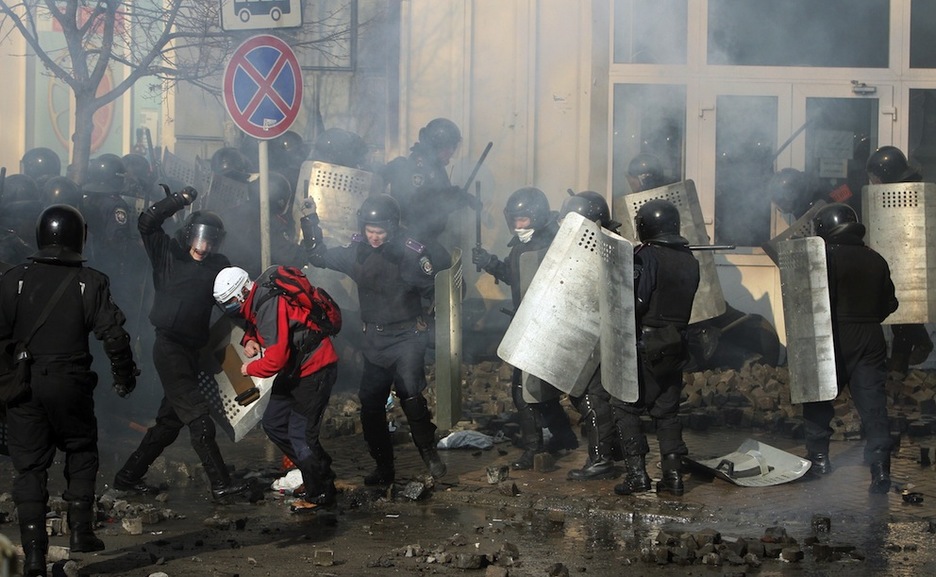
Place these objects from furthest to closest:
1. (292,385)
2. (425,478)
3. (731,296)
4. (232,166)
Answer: (731,296) → (232,166) → (425,478) → (292,385)

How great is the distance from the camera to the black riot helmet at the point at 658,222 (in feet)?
26.2

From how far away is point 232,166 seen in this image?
11406mm

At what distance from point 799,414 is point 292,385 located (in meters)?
4.40

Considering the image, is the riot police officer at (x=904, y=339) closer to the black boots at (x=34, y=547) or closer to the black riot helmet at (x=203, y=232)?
the black riot helmet at (x=203, y=232)

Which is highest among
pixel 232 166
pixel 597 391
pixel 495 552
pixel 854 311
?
pixel 232 166

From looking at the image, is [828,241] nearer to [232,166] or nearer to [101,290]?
[101,290]

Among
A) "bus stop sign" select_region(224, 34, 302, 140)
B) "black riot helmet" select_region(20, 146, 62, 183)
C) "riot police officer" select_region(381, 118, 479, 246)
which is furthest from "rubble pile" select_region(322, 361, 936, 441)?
"black riot helmet" select_region(20, 146, 62, 183)

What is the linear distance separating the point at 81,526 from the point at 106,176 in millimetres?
5545

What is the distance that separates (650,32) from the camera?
1290 centimetres

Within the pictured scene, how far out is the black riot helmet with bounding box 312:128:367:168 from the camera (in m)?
11.8

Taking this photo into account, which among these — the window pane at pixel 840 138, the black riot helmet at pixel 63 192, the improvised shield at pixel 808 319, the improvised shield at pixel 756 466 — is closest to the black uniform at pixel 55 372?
the improvised shield at pixel 756 466

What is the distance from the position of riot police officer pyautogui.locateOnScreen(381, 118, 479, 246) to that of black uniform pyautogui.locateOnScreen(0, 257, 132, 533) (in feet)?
17.4

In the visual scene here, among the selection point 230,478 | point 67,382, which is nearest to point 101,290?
point 67,382

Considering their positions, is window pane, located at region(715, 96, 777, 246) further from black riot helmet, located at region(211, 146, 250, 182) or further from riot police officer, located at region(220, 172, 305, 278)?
black riot helmet, located at region(211, 146, 250, 182)
